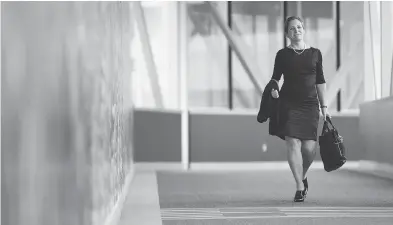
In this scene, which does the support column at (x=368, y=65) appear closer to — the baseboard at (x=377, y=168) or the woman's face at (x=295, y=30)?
the baseboard at (x=377, y=168)

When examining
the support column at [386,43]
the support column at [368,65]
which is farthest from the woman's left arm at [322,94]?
the support column at [368,65]

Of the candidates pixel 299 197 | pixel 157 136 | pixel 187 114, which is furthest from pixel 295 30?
→ pixel 187 114

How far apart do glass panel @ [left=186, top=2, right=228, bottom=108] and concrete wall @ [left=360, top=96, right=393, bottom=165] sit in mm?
4507

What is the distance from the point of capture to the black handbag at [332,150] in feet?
19.2

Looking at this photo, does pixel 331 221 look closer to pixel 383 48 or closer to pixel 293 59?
pixel 293 59

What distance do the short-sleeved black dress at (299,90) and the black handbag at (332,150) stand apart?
0.65 feet

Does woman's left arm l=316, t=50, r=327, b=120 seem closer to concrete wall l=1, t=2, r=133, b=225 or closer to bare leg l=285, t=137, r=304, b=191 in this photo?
bare leg l=285, t=137, r=304, b=191

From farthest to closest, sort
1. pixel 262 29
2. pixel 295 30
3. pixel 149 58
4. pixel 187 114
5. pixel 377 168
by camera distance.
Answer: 1. pixel 262 29
2. pixel 149 58
3. pixel 187 114
4. pixel 377 168
5. pixel 295 30

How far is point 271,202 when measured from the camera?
5.81 metres

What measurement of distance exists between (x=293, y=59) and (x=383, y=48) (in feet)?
18.4

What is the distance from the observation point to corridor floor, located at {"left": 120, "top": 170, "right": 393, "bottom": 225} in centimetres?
457

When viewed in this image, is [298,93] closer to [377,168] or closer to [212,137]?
[377,168]

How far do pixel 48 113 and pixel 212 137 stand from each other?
34.5ft

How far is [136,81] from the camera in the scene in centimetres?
1245
